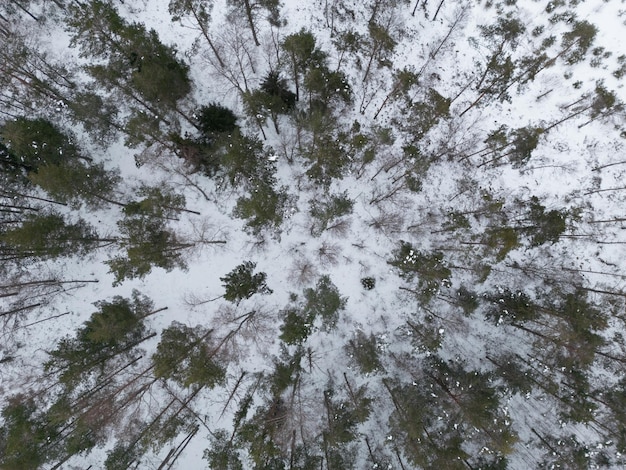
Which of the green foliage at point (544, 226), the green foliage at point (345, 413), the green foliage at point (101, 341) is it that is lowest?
the green foliage at point (345, 413)

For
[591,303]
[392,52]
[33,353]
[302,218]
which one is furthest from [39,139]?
[591,303]

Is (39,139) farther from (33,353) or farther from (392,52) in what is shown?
(392,52)

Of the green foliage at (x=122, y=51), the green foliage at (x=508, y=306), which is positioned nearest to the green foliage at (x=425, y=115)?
the green foliage at (x=508, y=306)

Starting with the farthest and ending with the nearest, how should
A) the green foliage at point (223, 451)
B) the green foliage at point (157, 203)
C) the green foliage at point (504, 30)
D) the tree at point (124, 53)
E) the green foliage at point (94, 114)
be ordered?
1. the green foliage at point (504, 30)
2. the green foliage at point (223, 451)
3. the green foliage at point (94, 114)
4. the green foliage at point (157, 203)
5. the tree at point (124, 53)

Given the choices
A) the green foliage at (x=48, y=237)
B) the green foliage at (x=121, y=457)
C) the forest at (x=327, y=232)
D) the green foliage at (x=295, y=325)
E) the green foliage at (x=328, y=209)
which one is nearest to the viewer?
the green foliage at (x=48, y=237)

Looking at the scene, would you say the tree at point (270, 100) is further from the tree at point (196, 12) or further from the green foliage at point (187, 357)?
the green foliage at point (187, 357)

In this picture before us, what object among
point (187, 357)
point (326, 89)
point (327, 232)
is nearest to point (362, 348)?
point (327, 232)

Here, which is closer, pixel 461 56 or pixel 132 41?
pixel 132 41

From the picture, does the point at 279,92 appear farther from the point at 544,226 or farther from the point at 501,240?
the point at 544,226
